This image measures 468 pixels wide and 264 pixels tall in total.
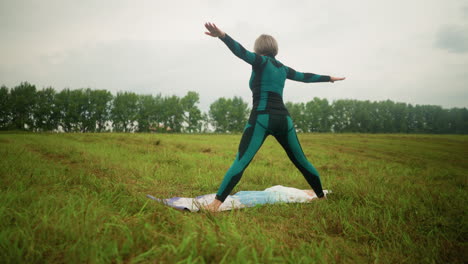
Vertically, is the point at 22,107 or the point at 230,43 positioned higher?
the point at 22,107

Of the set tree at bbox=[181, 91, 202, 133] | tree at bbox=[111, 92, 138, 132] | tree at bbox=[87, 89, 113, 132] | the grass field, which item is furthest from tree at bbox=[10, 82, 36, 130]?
the grass field

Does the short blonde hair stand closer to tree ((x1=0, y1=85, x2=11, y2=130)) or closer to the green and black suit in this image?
the green and black suit

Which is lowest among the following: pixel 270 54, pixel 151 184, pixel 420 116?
pixel 151 184

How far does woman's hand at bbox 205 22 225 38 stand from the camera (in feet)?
8.91

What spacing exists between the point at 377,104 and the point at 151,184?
106937 mm

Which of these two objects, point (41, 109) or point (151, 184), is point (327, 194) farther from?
point (41, 109)

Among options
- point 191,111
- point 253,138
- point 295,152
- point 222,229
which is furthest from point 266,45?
point 191,111

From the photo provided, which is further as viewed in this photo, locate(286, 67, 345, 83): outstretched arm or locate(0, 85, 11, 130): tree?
locate(0, 85, 11, 130): tree

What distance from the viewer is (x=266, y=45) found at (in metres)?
3.34

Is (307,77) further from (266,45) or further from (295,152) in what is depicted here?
(295,152)

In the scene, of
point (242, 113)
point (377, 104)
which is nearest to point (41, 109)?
point (242, 113)

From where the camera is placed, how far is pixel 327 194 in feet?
12.1

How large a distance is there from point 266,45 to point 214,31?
927mm

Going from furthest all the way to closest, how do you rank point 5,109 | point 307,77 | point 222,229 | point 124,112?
point 124,112
point 5,109
point 307,77
point 222,229
